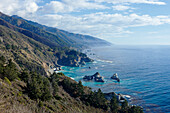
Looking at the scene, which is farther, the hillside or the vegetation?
the hillside

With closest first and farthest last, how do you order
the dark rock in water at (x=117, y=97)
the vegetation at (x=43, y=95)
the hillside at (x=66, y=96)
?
the vegetation at (x=43, y=95)
the hillside at (x=66, y=96)
the dark rock in water at (x=117, y=97)

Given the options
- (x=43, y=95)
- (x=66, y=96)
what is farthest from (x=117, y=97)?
(x=43, y=95)

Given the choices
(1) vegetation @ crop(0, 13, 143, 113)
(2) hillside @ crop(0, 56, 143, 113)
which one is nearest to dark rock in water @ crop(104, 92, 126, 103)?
(1) vegetation @ crop(0, 13, 143, 113)

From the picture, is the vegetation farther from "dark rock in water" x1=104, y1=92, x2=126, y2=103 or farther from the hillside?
"dark rock in water" x1=104, y1=92, x2=126, y2=103

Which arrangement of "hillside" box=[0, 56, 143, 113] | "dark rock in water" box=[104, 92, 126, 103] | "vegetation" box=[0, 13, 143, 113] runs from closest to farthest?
"vegetation" box=[0, 13, 143, 113] < "hillside" box=[0, 56, 143, 113] < "dark rock in water" box=[104, 92, 126, 103]

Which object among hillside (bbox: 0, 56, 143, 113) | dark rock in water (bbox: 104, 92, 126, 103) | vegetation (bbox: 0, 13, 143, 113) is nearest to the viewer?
vegetation (bbox: 0, 13, 143, 113)

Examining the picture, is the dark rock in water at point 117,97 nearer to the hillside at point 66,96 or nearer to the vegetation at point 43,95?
the vegetation at point 43,95

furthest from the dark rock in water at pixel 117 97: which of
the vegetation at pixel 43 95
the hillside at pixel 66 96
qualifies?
the hillside at pixel 66 96

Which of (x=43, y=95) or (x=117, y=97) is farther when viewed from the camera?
(x=117, y=97)

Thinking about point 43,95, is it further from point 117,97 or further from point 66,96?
point 117,97

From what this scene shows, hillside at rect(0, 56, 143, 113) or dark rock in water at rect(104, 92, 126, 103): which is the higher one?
hillside at rect(0, 56, 143, 113)

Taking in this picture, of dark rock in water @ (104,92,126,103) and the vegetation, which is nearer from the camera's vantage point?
the vegetation
